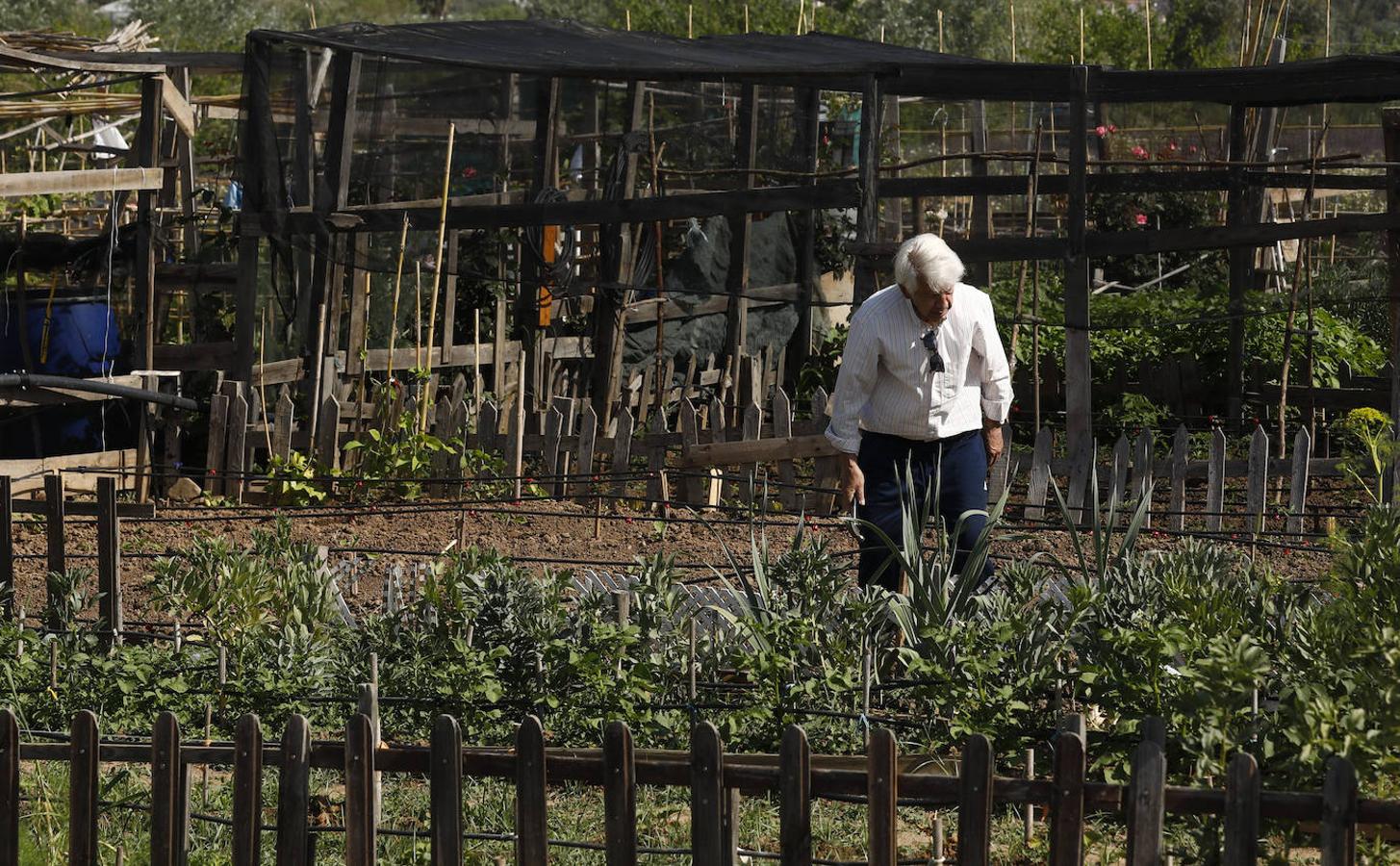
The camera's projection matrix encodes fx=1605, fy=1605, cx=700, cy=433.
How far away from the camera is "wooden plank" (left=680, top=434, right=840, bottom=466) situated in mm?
8438

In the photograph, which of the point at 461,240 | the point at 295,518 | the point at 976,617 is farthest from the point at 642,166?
the point at 976,617

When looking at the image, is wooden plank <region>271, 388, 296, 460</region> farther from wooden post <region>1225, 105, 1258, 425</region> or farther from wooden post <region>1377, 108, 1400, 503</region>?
wooden post <region>1377, 108, 1400, 503</region>

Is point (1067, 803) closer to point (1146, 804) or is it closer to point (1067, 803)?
point (1067, 803)

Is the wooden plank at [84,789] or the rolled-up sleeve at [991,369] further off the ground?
the rolled-up sleeve at [991,369]

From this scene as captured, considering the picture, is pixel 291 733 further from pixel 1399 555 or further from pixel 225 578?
pixel 1399 555

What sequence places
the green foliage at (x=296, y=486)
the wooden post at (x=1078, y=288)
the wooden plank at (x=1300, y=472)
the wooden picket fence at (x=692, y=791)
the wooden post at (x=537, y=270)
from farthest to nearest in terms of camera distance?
1. the wooden post at (x=537, y=270)
2. the green foliage at (x=296, y=486)
3. the wooden plank at (x=1300, y=472)
4. the wooden post at (x=1078, y=288)
5. the wooden picket fence at (x=692, y=791)

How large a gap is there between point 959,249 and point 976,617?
12.7ft

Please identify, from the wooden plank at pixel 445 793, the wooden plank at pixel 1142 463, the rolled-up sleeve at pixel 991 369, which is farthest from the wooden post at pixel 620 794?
the wooden plank at pixel 1142 463

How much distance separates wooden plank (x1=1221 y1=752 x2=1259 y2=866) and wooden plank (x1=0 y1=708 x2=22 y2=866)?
2.69 m

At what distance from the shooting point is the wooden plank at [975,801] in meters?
3.23

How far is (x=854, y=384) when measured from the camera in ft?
18.4

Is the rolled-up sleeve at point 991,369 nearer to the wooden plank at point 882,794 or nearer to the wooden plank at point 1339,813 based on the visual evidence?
the wooden plank at point 882,794

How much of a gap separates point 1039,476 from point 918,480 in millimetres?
2753

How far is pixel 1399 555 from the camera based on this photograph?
12.7 feet
